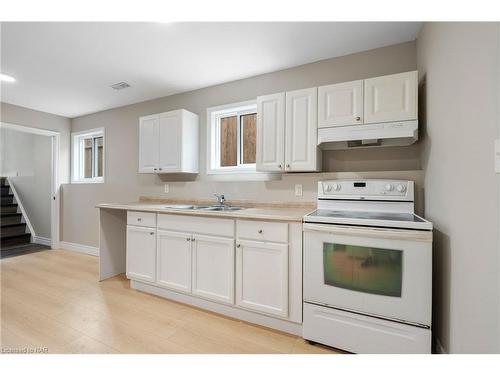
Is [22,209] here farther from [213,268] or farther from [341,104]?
[341,104]

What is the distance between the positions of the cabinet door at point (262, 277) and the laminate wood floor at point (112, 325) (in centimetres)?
22

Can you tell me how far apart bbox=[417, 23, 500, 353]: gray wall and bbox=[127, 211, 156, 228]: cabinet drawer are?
7.88 ft

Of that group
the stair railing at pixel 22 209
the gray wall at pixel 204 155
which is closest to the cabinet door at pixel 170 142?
the gray wall at pixel 204 155

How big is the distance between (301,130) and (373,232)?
1.06 m

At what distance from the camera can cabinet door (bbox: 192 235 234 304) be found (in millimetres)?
2010

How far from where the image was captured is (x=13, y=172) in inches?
201

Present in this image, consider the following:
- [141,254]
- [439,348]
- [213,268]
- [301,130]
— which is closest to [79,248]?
→ [141,254]

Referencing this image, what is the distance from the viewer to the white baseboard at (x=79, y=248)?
3934 millimetres

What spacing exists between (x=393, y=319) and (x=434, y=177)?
3.20 feet

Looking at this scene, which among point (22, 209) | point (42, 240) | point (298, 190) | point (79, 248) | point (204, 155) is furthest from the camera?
point (22, 209)

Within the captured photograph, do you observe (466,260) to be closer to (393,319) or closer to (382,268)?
(382,268)

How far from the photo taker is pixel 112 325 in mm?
1920

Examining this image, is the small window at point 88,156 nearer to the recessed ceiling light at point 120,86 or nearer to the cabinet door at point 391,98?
the recessed ceiling light at point 120,86
